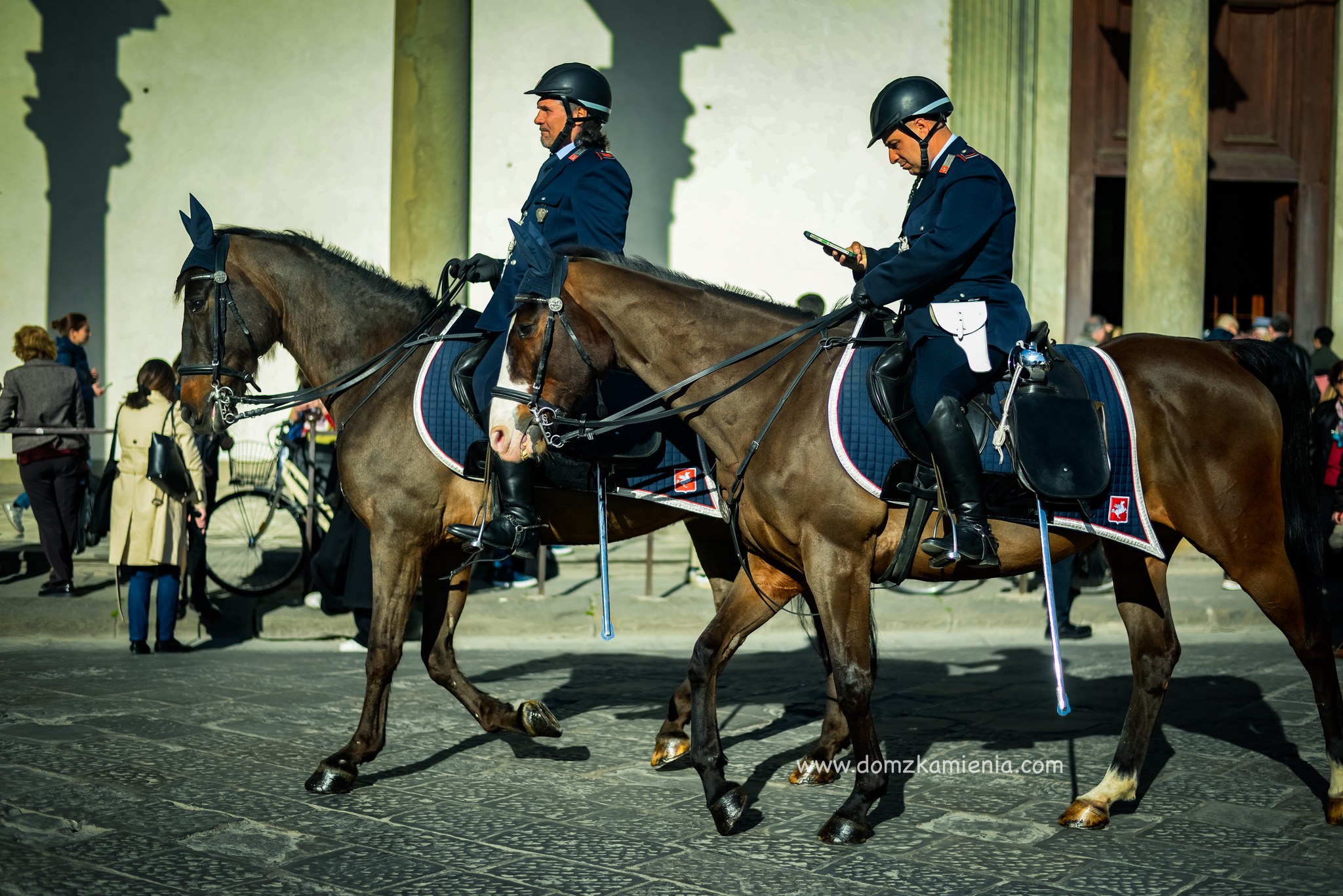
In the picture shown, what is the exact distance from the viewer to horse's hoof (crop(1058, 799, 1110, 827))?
494cm

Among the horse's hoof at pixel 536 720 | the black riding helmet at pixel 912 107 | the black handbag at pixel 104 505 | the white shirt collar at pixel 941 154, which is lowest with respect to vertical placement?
the horse's hoof at pixel 536 720

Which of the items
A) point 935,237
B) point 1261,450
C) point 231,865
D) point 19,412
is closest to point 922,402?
point 935,237

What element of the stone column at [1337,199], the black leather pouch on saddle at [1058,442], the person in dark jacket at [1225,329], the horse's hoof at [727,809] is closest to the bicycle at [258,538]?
the horse's hoof at [727,809]

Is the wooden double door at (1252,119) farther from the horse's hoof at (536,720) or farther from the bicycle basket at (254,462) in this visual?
the horse's hoof at (536,720)

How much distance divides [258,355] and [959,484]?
10.3ft

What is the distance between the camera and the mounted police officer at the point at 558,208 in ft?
18.6

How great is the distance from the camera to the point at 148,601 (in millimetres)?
8672

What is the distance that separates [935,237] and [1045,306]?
9.57 m

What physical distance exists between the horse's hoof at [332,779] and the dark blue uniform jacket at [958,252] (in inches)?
109

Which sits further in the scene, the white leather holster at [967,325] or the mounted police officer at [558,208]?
the mounted police officer at [558,208]

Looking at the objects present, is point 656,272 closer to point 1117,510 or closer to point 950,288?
point 950,288

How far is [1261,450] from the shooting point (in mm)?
5215

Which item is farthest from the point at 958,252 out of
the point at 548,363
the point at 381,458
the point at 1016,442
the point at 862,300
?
the point at 381,458

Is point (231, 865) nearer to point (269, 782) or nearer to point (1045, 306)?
point (269, 782)
